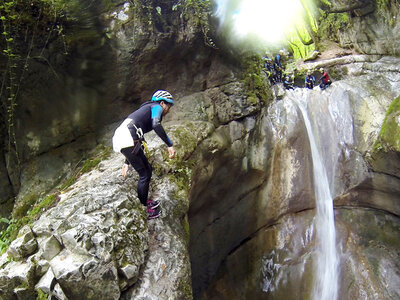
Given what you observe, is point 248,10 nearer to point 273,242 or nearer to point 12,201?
point 273,242

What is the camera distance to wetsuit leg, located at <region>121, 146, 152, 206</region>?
425 cm

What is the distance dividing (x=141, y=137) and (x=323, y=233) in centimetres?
624

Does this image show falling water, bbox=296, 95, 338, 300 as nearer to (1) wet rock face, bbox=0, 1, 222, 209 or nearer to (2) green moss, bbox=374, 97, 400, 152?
(2) green moss, bbox=374, 97, 400, 152

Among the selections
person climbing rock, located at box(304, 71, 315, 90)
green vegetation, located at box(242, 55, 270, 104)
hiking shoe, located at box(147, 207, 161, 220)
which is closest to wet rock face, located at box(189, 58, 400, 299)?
green vegetation, located at box(242, 55, 270, 104)

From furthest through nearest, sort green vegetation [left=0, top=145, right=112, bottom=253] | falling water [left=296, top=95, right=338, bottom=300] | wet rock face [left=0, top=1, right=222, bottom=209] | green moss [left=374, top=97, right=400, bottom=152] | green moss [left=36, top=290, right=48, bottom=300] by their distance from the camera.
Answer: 1. falling water [left=296, top=95, right=338, bottom=300]
2. green moss [left=374, top=97, right=400, bottom=152]
3. wet rock face [left=0, top=1, right=222, bottom=209]
4. green vegetation [left=0, top=145, right=112, bottom=253]
5. green moss [left=36, top=290, right=48, bottom=300]

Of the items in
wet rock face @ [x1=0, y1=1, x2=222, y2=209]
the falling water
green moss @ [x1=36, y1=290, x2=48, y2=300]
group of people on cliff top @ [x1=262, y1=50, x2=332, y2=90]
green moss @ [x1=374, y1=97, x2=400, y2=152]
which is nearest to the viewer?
green moss @ [x1=36, y1=290, x2=48, y2=300]

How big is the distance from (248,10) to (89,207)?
821cm

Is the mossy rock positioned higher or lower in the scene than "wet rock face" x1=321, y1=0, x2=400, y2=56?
lower

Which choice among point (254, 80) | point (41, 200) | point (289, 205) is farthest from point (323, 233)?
point (41, 200)

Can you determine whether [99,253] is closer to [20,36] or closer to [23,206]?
[23,206]

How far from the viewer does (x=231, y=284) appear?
25.9ft

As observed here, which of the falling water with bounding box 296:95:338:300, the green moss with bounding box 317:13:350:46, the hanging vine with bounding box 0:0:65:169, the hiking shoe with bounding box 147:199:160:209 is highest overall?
the green moss with bounding box 317:13:350:46

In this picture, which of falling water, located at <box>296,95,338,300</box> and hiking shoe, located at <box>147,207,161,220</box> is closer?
hiking shoe, located at <box>147,207,161,220</box>

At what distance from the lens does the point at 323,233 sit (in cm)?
809
